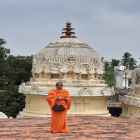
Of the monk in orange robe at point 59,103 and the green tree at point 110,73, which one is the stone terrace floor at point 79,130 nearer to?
the monk in orange robe at point 59,103

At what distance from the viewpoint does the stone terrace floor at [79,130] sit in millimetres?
8663

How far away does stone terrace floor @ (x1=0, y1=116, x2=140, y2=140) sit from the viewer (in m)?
8.66

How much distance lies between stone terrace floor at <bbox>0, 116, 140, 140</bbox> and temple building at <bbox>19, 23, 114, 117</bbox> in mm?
2243

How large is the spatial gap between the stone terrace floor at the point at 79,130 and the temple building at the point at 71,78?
224 centimetres

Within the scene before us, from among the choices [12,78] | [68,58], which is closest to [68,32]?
[68,58]

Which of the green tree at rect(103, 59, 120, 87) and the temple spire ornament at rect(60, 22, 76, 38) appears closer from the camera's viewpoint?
the temple spire ornament at rect(60, 22, 76, 38)

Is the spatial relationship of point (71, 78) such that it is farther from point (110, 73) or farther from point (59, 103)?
point (110, 73)

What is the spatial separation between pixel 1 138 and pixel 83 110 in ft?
19.8

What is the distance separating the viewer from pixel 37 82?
47.6 feet

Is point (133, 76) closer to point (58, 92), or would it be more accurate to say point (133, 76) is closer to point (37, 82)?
point (37, 82)

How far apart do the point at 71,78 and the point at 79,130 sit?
4747 mm

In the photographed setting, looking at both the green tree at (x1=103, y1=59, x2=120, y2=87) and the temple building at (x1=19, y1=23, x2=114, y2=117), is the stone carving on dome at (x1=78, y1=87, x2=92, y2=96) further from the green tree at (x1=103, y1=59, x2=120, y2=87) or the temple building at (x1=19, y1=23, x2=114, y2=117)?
the green tree at (x1=103, y1=59, x2=120, y2=87)

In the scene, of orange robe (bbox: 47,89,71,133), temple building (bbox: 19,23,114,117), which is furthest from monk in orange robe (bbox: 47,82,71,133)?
temple building (bbox: 19,23,114,117)

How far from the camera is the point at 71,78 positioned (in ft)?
47.0
